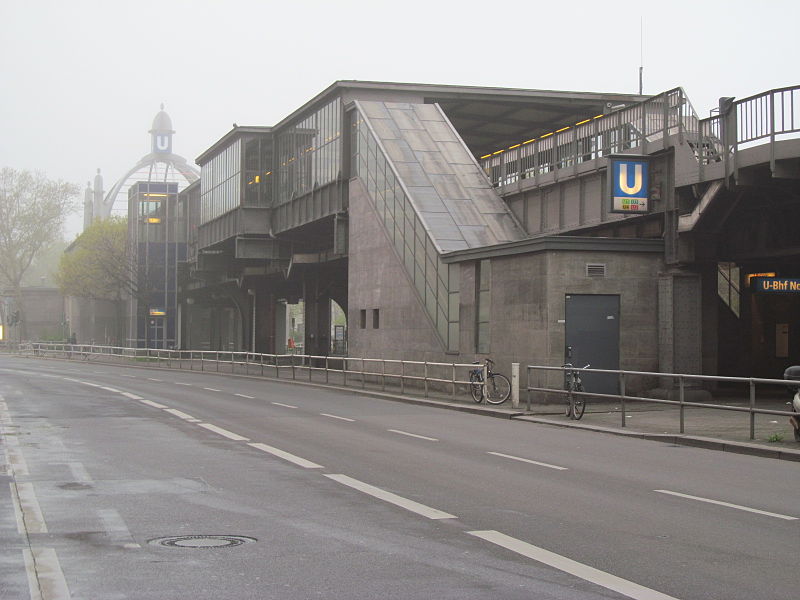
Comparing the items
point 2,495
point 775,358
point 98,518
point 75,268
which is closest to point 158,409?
point 2,495

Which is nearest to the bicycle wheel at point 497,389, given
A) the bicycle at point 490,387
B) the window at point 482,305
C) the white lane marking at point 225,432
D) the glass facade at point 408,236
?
the bicycle at point 490,387

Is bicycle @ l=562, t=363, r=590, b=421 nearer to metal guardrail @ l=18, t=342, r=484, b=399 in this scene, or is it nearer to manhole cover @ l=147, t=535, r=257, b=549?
metal guardrail @ l=18, t=342, r=484, b=399

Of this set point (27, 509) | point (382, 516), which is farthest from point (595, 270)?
point (27, 509)

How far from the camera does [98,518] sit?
8.78m

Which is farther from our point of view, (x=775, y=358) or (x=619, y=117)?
(x=775, y=358)

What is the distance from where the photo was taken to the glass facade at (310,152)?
44.0 metres

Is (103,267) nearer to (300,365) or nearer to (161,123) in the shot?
(300,365)

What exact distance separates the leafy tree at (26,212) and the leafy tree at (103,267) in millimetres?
8082


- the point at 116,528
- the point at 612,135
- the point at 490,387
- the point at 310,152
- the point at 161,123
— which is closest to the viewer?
the point at 116,528

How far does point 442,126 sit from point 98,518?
111 ft

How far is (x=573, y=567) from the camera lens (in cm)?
704

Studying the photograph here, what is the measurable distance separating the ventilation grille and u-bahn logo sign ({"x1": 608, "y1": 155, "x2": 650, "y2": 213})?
160cm

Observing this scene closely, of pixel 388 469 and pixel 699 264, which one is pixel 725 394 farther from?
pixel 388 469

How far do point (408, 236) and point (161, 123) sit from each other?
137275mm
